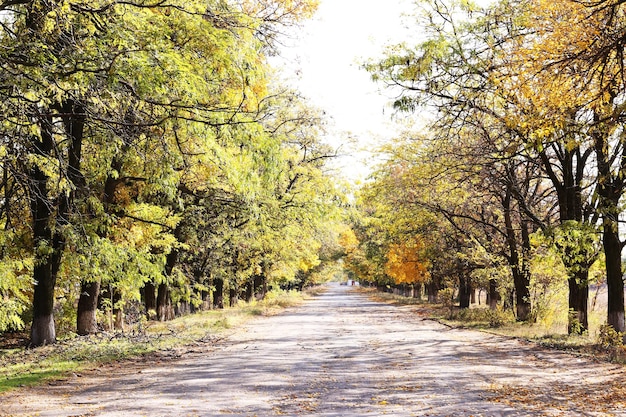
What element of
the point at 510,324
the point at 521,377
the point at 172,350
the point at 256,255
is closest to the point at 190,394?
the point at 521,377

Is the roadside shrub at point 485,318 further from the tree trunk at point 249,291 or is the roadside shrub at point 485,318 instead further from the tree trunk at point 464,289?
the tree trunk at point 249,291

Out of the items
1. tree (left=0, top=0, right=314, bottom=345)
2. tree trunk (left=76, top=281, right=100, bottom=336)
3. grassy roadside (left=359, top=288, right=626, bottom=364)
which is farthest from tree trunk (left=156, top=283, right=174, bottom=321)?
tree (left=0, top=0, right=314, bottom=345)

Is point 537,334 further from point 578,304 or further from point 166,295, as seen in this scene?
point 166,295

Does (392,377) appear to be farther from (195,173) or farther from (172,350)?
(195,173)

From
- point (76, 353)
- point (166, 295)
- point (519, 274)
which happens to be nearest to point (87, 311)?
point (76, 353)

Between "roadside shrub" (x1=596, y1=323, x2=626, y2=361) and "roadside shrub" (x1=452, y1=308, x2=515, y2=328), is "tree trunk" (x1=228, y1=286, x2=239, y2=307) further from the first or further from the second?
"roadside shrub" (x1=596, y1=323, x2=626, y2=361)

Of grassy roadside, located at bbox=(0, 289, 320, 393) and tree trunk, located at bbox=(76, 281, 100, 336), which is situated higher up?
tree trunk, located at bbox=(76, 281, 100, 336)

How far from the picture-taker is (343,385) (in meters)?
10.4

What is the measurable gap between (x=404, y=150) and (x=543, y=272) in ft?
22.3

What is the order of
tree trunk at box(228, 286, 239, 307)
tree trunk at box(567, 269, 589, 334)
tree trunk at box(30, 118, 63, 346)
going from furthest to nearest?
tree trunk at box(228, 286, 239, 307)
tree trunk at box(567, 269, 589, 334)
tree trunk at box(30, 118, 63, 346)

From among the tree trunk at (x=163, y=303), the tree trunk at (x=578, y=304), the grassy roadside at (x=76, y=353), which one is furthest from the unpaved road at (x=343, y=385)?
the tree trunk at (x=163, y=303)

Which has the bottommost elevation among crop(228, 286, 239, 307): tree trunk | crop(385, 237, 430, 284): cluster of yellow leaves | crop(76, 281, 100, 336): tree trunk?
crop(228, 286, 239, 307): tree trunk

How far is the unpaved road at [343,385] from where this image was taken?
8414 millimetres

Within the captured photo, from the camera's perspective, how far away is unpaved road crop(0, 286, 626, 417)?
27.6 feet
